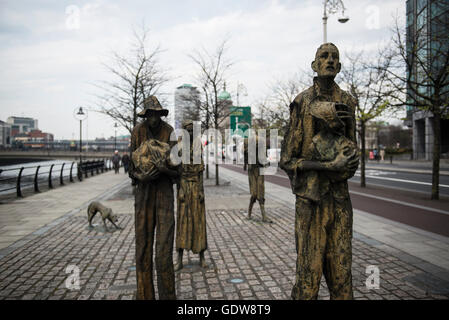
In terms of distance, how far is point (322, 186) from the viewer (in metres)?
2.57

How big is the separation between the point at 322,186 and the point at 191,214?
322cm

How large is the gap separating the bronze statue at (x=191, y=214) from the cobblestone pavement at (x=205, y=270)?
407 millimetres

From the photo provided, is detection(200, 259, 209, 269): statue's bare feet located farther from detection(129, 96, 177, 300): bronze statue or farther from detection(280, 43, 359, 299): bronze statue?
detection(280, 43, 359, 299): bronze statue

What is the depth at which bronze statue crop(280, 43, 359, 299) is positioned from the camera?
8.19ft

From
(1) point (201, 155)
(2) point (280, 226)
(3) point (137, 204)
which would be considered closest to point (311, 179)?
(3) point (137, 204)

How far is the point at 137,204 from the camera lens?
3.41 m

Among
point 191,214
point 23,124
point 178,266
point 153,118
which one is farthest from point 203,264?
point 23,124

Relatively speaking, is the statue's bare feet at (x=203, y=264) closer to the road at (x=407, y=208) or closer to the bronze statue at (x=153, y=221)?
the bronze statue at (x=153, y=221)

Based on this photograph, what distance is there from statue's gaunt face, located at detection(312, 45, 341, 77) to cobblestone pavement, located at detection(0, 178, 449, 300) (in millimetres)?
3065

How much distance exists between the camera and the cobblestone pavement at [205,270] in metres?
4.33

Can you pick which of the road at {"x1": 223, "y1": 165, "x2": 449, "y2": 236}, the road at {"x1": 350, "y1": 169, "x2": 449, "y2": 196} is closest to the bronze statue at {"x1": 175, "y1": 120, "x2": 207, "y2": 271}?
the road at {"x1": 223, "y1": 165, "x2": 449, "y2": 236}

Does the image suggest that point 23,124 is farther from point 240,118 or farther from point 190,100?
point 240,118

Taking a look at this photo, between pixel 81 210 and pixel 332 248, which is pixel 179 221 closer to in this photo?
pixel 332 248
